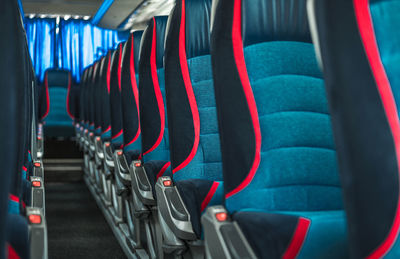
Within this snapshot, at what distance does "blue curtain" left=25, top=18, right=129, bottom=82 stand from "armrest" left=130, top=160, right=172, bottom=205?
8.60m

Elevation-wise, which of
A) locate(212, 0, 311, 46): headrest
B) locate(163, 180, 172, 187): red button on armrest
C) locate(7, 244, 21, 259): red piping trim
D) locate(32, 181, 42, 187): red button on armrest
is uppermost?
locate(212, 0, 311, 46): headrest

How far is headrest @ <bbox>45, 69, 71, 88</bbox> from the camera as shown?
26.7ft

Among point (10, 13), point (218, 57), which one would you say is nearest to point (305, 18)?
point (218, 57)

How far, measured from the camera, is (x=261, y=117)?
1422mm

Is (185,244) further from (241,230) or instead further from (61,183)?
(61,183)

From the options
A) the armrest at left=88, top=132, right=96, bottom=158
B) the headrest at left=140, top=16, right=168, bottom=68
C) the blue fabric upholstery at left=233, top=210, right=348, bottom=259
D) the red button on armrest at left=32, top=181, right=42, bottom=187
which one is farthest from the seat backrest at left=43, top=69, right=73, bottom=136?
the blue fabric upholstery at left=233, top=210, right=348, bottom=259

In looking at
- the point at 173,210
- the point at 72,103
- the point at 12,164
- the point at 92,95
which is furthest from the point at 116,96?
the point at 72,103

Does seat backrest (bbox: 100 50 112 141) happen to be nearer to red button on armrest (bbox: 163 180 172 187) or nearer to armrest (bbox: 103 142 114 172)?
armrest (bbox: 103 142 114 172)

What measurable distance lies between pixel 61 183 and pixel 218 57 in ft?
18.3

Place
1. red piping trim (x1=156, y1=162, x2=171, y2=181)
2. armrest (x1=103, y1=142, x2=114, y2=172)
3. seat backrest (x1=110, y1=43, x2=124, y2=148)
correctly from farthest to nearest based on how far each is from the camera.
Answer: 1. armrest (x1=103, y1=142, x2=114, y2=172)
2. seat backrest (x1=110, y1=43, x2=124, y2=148)
3. red piping trim (x1=156, y1=162, x2=171, y2=181)

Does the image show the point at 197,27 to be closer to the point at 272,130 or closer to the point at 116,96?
the point at 272,130

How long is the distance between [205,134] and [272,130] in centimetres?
67

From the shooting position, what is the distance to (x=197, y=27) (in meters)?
2.06

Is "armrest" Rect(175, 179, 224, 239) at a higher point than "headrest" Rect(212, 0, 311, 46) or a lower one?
lower
